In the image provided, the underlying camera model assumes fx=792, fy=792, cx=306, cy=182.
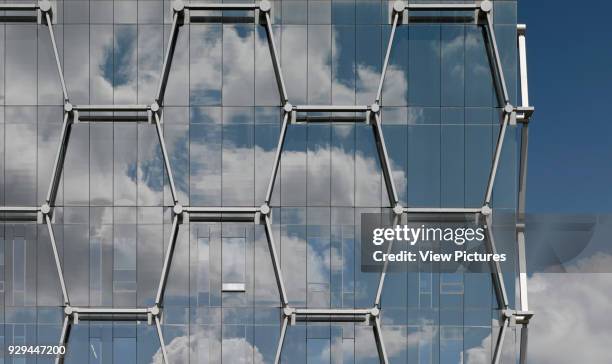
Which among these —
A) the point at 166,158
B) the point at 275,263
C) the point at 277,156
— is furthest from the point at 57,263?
the point at 277,156

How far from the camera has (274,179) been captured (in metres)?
24.8

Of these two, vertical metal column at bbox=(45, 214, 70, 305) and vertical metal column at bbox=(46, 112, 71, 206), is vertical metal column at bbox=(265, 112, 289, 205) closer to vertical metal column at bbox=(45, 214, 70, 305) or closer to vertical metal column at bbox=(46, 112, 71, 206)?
vertical metal column at bbox=(46, 112, 71, 206)

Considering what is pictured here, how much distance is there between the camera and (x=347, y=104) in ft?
82.1

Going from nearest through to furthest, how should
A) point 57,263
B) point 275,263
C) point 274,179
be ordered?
point 275,263
point 57,263
point 274,179

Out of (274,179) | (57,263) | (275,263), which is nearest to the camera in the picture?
(275,263)

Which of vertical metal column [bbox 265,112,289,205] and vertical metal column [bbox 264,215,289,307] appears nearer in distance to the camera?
vertical metal column [bbox 264,215,289,307]

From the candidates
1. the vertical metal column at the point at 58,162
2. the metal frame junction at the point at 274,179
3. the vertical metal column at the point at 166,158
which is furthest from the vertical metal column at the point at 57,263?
the vertical metal column at the point at 166,158

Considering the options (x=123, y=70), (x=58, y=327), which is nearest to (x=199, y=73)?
(x=123, y=70)

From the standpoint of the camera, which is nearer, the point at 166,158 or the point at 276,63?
the point at 166,158

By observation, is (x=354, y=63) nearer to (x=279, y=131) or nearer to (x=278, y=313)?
(x=279, y=131)

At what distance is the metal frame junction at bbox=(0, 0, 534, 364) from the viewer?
80.6 ft

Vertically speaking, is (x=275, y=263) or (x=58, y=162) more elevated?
(x=58, y=162)

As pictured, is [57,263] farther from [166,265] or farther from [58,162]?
[166,265]

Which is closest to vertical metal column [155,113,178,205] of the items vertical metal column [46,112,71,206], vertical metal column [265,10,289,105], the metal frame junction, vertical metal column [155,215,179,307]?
the metal frame junction
